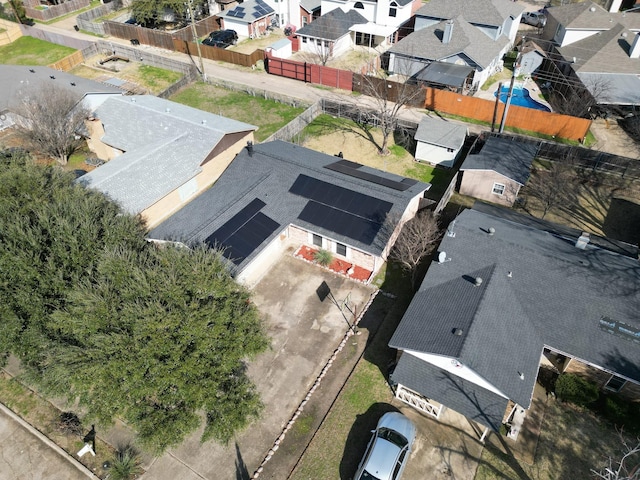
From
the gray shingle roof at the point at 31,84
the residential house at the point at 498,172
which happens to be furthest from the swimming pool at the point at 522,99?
the gray shingle roof at the point at 31,84

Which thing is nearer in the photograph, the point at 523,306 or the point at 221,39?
the point at 523,306

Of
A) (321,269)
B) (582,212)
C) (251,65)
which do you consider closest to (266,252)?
(321,269)

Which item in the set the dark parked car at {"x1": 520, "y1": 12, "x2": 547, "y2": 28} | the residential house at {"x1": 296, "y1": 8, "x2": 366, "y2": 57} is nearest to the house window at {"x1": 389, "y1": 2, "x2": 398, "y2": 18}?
the residential house at {"x1": 296, "y1": 8, "x2": 366, "y2": 57}

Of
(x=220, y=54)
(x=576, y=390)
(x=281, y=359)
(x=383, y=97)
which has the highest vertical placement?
(x=220, y=54)

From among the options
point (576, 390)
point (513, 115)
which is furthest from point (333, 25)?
point (576, 390)

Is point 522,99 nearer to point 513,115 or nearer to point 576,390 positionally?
point 513,115

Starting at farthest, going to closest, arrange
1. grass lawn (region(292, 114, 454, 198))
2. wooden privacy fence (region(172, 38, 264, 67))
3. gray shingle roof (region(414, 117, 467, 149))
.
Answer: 1. wooden privacy fence (region(172, 38, 264, 67))
2. grass lawn (region(292, 114, 454, 198))
3. gray shingle roof (region(414, 117, 467, 149))

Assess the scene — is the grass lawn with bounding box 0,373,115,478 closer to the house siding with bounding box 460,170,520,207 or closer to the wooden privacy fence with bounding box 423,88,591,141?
the house siding with bounding box 460,170,520,207
